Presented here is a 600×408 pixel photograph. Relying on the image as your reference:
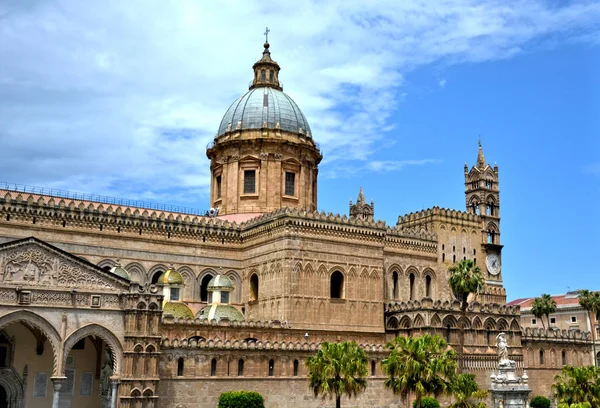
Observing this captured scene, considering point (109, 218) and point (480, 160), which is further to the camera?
point (480, 160)

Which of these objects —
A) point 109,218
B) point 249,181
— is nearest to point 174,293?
point 109,218

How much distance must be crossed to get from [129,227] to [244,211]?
11092 millimetres

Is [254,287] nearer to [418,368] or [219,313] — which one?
[219,313]

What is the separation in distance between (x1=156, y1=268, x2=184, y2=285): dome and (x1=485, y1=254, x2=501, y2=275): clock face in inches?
1115

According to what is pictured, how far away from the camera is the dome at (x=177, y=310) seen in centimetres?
4272

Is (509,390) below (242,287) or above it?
below

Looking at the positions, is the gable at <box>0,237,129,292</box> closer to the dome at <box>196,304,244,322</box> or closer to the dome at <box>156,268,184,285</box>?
the dome at <box>156,268,184,285</box>

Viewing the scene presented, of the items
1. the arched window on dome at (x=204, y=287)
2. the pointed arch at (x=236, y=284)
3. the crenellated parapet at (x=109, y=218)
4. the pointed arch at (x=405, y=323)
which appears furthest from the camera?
the pointed arch at (x=236, y=284)

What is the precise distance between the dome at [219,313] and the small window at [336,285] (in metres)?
7.06

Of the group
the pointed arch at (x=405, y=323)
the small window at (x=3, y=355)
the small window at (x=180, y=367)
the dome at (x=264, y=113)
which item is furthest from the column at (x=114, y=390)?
the dome at (x=264, y=113)

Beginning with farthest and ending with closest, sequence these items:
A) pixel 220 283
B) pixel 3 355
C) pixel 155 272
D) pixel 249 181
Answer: pixel 249 181 → pixel 155 272 → pixel 220 283 → pixel 3 355

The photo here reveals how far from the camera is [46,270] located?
35.5m

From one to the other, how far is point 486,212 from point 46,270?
3998 cm

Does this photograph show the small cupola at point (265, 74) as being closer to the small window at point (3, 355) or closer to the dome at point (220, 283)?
the dome at point (220, 283)
